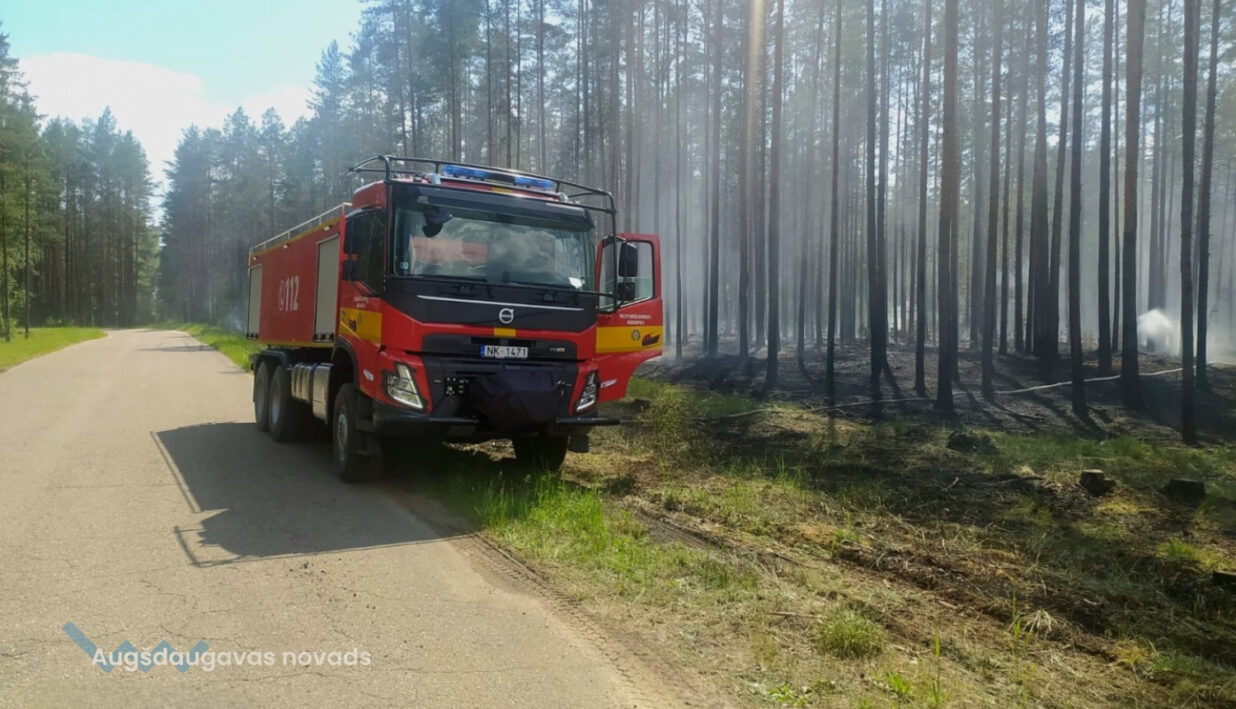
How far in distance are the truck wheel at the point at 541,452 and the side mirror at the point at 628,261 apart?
198cm

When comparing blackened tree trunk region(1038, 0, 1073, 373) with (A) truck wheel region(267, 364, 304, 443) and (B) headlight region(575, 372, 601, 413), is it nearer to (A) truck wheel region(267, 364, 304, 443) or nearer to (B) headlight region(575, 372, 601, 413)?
(B) headlight region(575, 372, 601, 413)

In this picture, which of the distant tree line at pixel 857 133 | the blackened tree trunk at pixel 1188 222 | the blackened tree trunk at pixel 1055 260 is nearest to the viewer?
the blackened tree trunk at pixel 1188 222

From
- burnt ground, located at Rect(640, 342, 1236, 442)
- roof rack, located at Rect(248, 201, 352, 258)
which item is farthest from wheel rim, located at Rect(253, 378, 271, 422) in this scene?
burnt ground, located at Rect(640, 342, 1236, 442)

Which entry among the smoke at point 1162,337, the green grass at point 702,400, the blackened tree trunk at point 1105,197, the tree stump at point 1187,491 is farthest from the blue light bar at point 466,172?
the smoke at point 1162,337

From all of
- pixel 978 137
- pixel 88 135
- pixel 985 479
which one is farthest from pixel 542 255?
pixel 88 135

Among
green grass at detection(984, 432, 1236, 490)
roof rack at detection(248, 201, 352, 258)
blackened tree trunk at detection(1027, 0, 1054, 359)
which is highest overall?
blackened tree trunk at detection(1027, 0, 1054, 359)

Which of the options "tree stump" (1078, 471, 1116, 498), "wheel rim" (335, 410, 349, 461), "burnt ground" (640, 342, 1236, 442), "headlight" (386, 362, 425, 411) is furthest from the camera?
"burnt ground" (640, 342, 1236, 442)

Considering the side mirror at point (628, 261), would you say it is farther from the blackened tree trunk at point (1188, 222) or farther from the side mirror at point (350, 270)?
the blackened tree trunk at point (1188, 222)

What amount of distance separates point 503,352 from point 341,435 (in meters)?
2.36

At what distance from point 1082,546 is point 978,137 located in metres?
20.8

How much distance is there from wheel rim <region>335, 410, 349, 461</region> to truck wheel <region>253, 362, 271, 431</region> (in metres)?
3.92

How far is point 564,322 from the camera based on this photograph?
7.81 metres

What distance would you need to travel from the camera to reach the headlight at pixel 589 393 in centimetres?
800

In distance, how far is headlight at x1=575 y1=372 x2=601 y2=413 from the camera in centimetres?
800
